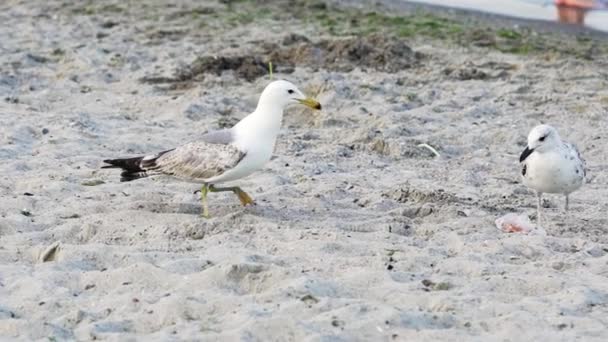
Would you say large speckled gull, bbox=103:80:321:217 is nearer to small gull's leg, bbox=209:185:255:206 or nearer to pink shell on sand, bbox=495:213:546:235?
small gull's leg, bbox=209:185:255:206

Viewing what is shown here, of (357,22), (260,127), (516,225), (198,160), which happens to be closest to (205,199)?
(198,160)

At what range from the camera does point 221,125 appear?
9.41 m

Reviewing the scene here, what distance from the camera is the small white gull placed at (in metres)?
6.91

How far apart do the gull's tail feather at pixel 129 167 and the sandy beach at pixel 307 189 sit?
0.17 m

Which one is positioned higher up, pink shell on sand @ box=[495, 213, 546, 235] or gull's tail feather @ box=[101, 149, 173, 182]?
gull's tail feather @ box=[101, 149, 173, 182]

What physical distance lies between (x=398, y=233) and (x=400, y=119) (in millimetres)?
3104

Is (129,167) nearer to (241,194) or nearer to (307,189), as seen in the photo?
(241,194)

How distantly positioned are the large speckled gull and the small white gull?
1261 millimetres

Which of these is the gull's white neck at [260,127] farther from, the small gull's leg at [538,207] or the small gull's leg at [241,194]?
the small gull's leg at [538,207]

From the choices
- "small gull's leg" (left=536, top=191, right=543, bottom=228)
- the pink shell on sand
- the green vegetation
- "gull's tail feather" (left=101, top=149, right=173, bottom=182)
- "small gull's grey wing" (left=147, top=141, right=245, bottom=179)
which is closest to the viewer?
the pink shell on sand

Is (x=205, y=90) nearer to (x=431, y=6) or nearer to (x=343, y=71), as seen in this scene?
(x=343, y=71)

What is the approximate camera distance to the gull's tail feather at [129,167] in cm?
698

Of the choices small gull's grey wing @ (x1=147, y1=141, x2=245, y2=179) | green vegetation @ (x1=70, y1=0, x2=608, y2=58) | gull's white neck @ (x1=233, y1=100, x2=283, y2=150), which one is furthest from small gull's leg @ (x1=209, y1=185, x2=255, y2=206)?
green vegetation @ (x1=70, y1=0, x2=608, y2=58)

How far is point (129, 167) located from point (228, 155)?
67 cm
